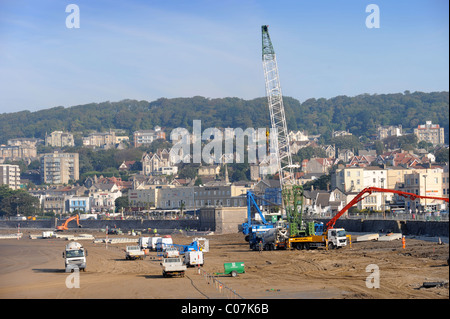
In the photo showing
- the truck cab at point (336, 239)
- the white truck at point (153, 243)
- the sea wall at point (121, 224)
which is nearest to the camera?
the truck cab at point (336, 239)

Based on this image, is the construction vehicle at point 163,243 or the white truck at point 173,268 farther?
the construction vehicle at point 163,243

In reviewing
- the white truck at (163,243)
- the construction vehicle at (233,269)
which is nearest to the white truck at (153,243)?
the white truck at (163,243)

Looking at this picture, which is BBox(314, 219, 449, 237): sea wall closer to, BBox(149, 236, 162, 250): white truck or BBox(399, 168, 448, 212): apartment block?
BBox(149, 236, 162, 250): white truck

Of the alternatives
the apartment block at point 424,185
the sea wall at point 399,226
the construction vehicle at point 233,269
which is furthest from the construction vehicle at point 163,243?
the apartment block at point 424,185

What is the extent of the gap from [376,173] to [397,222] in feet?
234

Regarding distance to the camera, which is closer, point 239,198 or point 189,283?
point 189,283

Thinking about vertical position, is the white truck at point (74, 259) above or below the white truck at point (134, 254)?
above

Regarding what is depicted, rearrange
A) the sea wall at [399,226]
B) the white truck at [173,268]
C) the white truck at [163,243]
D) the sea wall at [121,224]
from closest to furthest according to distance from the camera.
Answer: the white truck at [173,268]
the sea wall at [399,226]
the white truck at [163,243]
the sea wall at [121,224]

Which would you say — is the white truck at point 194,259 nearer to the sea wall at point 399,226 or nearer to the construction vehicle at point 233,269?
the construction vehicle at point 233,269

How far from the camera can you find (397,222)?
219 ft

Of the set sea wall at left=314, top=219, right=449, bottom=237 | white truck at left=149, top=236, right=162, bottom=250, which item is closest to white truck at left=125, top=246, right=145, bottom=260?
white truck at left=149, top=236, right=162, bottom=250

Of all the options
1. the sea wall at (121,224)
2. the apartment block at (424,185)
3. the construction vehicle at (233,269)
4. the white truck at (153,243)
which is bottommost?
the sea wall at (121,224)

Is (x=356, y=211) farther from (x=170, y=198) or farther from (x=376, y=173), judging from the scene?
(x=170, y=198)
